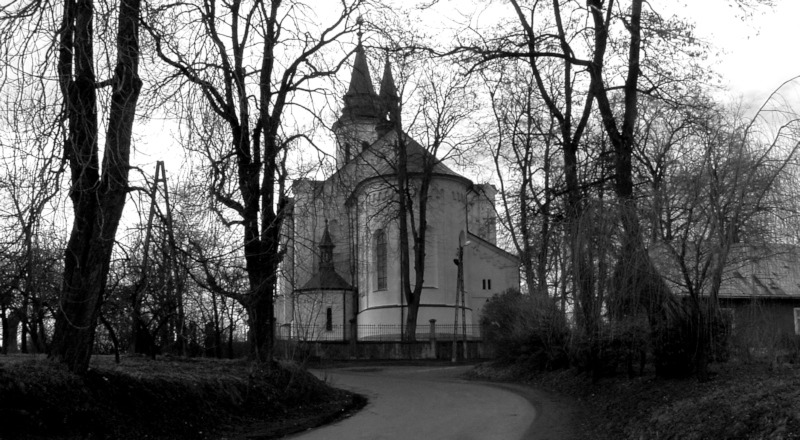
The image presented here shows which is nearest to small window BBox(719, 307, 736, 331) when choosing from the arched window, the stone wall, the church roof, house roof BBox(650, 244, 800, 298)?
house roof BBox(650, 244, 800, 298)

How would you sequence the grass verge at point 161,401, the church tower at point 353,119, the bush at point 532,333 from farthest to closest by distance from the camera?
1. the bush at point 532,333
2. the church tower at point 353,119
3. the grass verge at point 161,401

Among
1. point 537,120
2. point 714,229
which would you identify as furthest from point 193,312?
point 537,120

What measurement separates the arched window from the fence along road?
26248 millimetres

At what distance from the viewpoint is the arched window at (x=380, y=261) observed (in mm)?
46812

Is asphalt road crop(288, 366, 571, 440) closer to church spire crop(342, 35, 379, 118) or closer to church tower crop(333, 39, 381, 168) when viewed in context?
church tower crop(333, 39, 381, 168)

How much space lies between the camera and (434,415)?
1338cm

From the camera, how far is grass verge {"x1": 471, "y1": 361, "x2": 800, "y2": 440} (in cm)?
738

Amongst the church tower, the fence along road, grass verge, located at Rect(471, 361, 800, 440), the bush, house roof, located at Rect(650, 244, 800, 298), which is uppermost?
the church tower

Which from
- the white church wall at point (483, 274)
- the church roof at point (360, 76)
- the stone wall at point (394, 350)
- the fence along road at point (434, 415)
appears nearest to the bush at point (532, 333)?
the fence along road at point (434, 415)

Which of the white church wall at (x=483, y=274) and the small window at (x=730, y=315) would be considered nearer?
the small window at (x=730, y=315)

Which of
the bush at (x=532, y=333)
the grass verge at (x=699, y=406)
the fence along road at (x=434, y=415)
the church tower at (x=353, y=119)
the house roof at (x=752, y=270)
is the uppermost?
the church tower at (x=353, y=119)

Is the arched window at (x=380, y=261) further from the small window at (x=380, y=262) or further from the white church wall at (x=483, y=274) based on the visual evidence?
the white church wall at (x=483, y=274)

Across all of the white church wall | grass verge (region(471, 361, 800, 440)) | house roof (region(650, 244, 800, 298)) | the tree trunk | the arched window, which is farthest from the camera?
the white church wall

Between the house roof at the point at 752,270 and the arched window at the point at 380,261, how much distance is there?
3568cm
